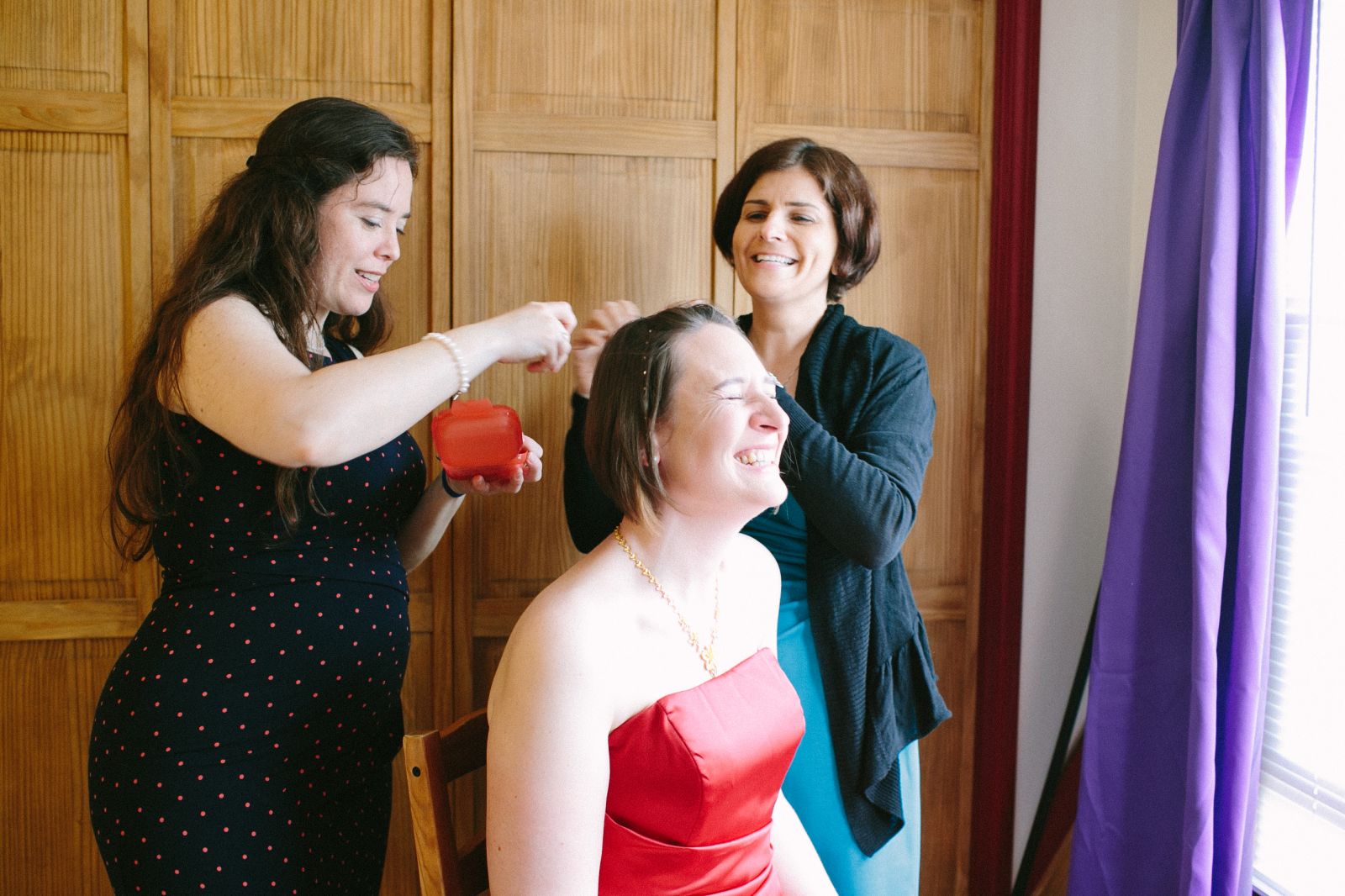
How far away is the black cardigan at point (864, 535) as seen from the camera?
1420 millimetres

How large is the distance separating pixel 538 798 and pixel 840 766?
0.64 meters

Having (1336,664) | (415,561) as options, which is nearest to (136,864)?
(415,561)

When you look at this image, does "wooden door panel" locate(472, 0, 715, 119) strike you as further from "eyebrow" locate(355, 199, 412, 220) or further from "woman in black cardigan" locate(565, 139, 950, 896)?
"eyebrow" locate(355, 199, 412, 220)

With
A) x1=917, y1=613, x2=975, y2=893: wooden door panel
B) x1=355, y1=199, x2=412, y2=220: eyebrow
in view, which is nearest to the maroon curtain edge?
x1=917, y1=613, x2=975, y2=893: wooden door panel

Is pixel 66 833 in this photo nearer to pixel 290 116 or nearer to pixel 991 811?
pixel 290 116

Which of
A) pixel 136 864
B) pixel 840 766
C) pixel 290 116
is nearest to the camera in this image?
pixel 136 864

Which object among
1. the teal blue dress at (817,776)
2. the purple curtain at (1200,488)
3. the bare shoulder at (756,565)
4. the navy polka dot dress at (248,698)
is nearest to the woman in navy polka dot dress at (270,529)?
the navy polka dot dress at (248,698)

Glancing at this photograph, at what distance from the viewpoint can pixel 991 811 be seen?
7.15 feet

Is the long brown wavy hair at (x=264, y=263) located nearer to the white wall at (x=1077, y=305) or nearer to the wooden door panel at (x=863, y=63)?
the wooden door panel at (x=863, y=63)

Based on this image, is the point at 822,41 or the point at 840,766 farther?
the point at 822,41

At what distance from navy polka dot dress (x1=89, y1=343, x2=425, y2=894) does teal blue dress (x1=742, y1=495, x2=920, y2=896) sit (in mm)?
617

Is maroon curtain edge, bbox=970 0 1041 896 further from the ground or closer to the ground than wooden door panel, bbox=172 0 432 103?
closer to the ground

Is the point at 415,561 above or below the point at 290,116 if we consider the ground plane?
below

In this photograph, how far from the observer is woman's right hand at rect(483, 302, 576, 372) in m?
1.27
